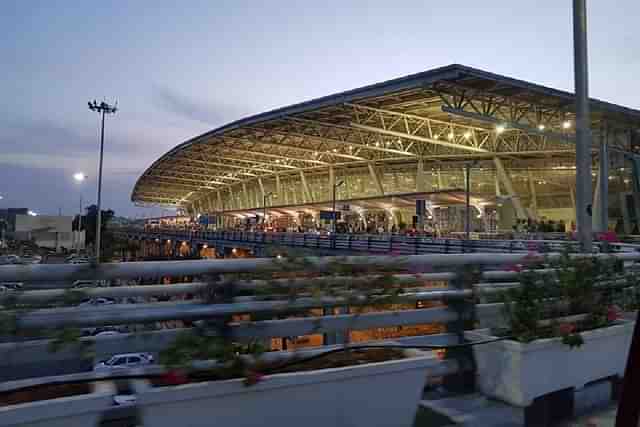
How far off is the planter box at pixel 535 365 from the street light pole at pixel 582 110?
296 cm

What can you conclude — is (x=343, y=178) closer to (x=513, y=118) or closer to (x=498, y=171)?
(x=498, y=171)

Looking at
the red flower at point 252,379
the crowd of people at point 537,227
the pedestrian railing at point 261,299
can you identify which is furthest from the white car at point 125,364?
the crowd of people at point 537,227

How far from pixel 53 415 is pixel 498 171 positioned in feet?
199

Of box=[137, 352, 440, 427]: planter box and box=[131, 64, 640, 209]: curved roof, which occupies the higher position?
box=[131, 64, 640, 209]: curved roof

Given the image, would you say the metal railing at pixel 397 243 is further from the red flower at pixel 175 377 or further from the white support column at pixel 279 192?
the white support column at pixel 279 192

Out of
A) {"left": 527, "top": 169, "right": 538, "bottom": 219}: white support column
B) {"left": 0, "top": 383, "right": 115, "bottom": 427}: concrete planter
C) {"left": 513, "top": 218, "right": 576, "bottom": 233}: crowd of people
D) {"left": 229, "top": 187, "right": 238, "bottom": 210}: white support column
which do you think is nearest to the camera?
{"left": 0, "top": 383, "right": 115, "bottom": 427}: concrete planter

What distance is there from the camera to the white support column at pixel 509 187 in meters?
55.9

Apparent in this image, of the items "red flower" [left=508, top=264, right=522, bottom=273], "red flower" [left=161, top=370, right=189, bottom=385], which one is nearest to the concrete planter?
"red flower" [left=161, top=370, right=189, bottom=385]

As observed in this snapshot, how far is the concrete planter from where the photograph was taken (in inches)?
84.1

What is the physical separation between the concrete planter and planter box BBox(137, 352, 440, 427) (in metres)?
0.20

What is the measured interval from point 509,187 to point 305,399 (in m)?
59.5

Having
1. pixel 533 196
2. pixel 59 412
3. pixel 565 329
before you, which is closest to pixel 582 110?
pixel 565 329

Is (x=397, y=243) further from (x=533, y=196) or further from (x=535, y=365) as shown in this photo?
(x=533, y=196)

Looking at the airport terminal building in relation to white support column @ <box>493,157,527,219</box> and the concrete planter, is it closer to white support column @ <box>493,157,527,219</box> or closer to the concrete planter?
white support column @ <box>493,157,527,219</box>
